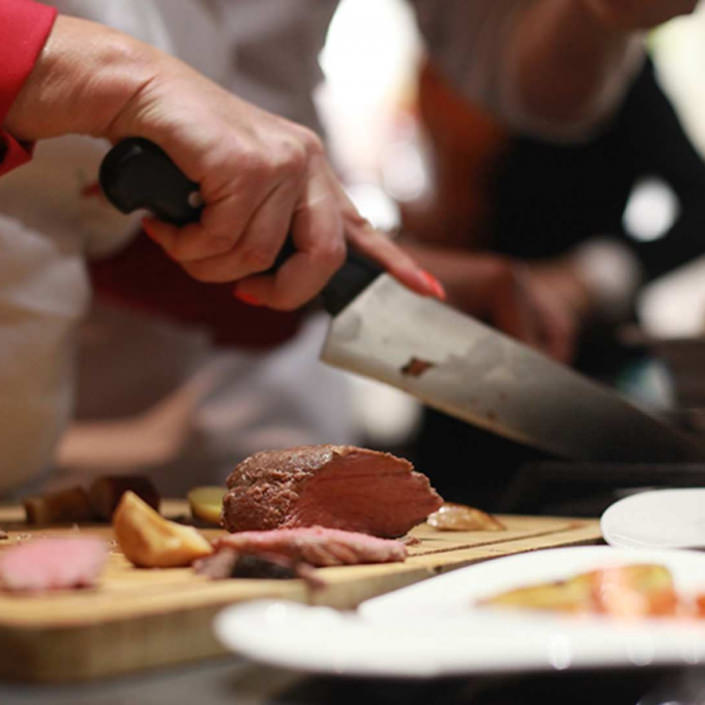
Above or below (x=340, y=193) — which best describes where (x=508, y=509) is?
below

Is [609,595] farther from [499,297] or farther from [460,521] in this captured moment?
[499,297]

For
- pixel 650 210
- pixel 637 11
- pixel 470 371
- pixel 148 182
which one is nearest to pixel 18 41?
pixel 148 182

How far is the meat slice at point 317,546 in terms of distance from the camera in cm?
78

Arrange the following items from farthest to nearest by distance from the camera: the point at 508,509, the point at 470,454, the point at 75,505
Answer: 1. the point at 470,454
2. the point at 508,509
3. the point at 75,505

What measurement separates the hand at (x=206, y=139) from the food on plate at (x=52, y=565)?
53 cm

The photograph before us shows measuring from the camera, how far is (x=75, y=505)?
1257 millimetres

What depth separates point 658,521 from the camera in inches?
38.6

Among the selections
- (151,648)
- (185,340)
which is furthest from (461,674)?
(185,340)

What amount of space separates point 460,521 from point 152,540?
17.9 inches

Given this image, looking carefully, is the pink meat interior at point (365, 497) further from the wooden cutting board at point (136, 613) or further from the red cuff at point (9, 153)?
the red cuff at point (9, 153)

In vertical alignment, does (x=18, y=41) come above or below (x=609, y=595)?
above

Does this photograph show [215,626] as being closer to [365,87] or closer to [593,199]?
[593,199]

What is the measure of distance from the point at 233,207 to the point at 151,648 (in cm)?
62

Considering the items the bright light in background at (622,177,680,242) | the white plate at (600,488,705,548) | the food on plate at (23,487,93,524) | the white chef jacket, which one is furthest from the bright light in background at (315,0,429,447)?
the white plate at (600,488,705,548)
